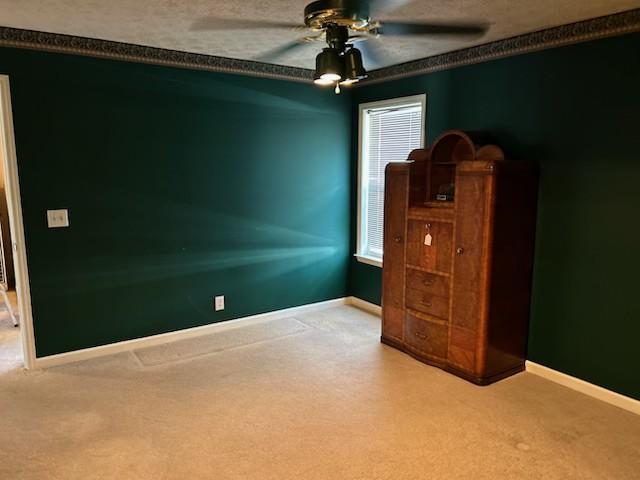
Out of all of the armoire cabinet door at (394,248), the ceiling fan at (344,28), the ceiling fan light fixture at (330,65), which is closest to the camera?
the ceiling fan at (344,28)

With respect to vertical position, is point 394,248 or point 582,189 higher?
point 582,189

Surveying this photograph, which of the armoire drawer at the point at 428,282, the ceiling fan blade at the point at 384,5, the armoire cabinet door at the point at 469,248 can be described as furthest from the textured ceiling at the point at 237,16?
the armoire drawer at the point at 428,282

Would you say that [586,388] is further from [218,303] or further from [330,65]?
[218,303]

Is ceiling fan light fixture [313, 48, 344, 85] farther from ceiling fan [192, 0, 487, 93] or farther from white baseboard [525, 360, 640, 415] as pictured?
white baseboard [525, 360, 640, 415]

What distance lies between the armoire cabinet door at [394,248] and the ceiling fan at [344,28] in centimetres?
104

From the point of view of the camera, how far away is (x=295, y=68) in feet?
14.6

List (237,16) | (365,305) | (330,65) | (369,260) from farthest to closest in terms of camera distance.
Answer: (365,305) → (369,260) → (237,16) → (330,65)

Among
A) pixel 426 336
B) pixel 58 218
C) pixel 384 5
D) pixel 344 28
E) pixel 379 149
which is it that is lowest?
pixel 426 336

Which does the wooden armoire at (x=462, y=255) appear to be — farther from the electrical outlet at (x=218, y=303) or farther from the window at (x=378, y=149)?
the electrical outlet at (x=218, y=303)

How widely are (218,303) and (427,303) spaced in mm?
1911

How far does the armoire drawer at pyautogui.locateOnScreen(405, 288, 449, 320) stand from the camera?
11.5ft

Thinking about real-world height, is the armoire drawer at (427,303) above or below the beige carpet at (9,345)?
above

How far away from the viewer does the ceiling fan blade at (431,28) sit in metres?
2.99

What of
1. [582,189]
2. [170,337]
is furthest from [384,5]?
[170,337]
